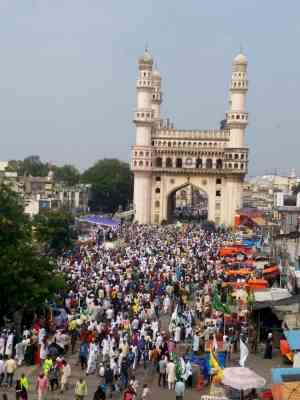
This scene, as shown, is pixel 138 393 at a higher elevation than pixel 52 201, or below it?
below

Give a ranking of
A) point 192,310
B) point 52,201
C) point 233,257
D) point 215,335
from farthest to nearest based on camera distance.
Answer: point 52,201 → point 233,257 → point 192,310 → point 215,335

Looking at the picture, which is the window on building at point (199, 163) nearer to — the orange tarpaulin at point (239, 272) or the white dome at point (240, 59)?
the white dome at point (240, 59)

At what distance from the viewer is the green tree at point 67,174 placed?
103125 mm

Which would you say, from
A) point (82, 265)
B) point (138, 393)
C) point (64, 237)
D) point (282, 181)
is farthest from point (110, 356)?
point (282, 181)

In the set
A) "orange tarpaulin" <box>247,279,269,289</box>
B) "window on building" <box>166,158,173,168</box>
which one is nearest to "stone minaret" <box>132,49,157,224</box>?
"window on building" <box>166,158,173,168</box>

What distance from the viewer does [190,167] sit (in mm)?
72938

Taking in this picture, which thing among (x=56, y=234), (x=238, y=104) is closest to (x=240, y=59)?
(x=238, y=104)

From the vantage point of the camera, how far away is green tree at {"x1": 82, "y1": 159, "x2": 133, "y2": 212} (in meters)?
91.8

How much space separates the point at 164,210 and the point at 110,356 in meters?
56.6

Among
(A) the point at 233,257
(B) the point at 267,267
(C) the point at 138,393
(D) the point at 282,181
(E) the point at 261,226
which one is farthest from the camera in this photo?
(D) the point at 282,181

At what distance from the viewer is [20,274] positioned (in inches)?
797

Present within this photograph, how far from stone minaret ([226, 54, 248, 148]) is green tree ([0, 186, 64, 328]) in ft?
164

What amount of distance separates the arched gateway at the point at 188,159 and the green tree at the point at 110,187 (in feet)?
61.5

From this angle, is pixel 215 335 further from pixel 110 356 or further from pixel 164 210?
pixel 164 210
